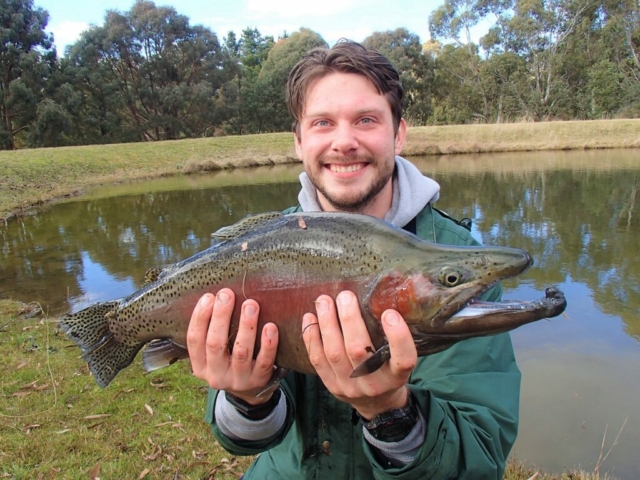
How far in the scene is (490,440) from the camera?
7.13ft

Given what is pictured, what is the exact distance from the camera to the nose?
2.96 metres

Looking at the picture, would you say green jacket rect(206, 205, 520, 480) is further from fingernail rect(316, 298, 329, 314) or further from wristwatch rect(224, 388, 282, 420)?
fingernail rect(316, 298, 329, 314)

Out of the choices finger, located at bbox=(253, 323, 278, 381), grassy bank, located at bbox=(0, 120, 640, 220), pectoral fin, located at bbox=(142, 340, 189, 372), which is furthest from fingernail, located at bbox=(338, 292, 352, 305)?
grassy bank, located at bbox=(0, 120, 640, 220)

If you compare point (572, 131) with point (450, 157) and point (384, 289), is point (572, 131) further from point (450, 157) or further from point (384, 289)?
point (384, 289)

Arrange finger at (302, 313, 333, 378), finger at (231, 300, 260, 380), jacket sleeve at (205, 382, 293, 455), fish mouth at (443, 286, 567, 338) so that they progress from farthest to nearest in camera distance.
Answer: jacket sleeve at (205, 382, 293, 455)
finger at (231, 300, 260, 380)
finger at (302, 313, 333, 378)
fish mouth at (443, 286, 567, 338)

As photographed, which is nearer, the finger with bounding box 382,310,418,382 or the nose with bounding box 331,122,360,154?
the finger with bounding box 382,310,418,382

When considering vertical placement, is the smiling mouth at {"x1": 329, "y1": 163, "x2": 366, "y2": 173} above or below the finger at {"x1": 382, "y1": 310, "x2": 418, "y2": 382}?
above

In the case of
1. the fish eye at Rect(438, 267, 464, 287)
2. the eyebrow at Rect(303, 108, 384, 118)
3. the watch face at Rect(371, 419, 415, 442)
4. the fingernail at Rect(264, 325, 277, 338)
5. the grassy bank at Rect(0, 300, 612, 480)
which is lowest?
the grassy bank at Rect(0, 300, 612, 480)

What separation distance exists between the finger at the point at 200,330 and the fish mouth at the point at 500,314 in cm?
102

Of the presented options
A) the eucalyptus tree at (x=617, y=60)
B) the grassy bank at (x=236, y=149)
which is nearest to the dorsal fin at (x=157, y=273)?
the grassy bank at (x=236, y=149)

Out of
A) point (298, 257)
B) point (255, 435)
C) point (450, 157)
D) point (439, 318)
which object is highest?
point (298, 257)

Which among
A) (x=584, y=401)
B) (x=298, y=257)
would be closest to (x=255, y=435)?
(x=298, y=257)

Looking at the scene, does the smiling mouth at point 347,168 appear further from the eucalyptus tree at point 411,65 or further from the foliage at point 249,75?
the eucalyptus tree at point 411,65

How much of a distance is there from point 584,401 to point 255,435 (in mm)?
4808
